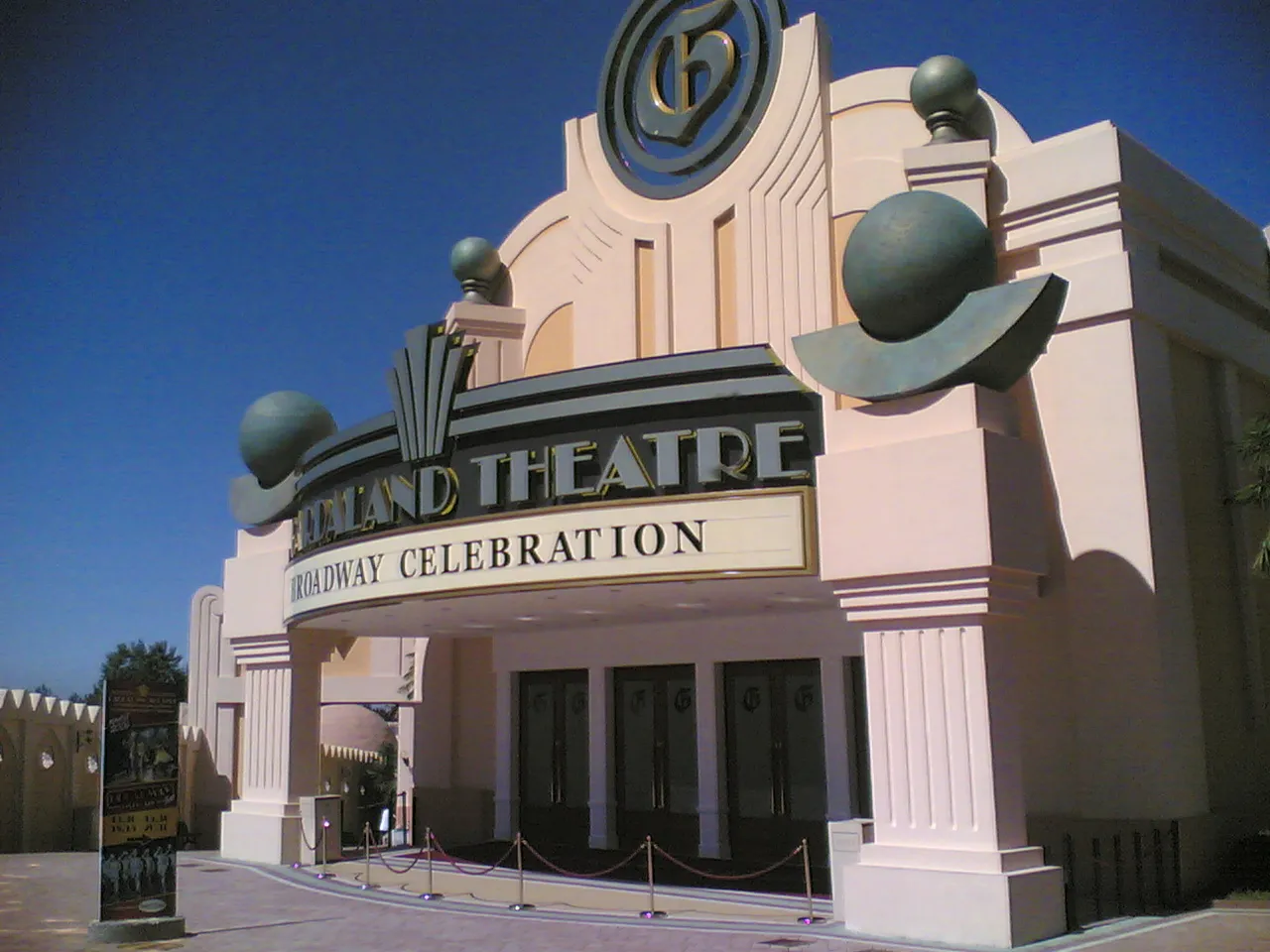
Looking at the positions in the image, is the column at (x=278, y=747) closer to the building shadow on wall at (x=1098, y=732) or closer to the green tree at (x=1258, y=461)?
the building shadow on wall at (x=1098, y=732)

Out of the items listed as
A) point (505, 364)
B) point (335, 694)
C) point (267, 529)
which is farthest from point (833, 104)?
point (335, 694)

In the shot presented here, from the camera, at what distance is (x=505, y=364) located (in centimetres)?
2453

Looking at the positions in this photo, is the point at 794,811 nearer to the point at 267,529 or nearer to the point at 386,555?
the point at 386,555

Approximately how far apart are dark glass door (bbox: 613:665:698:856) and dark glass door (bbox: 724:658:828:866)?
2.96 feet

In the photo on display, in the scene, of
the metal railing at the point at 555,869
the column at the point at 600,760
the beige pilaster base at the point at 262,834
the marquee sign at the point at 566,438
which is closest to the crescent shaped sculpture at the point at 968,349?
the marquee sign at the point at 566,438

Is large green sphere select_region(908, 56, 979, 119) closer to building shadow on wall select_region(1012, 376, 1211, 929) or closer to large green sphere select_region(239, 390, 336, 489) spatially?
building shadow on wall select_region(1012, 376, 1211, 929)

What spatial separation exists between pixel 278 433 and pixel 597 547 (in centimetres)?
1008

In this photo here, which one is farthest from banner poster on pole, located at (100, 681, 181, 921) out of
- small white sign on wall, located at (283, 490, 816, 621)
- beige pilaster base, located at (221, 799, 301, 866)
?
beige pilaster base, located at (221, 799, 301, 866)

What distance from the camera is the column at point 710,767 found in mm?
21266

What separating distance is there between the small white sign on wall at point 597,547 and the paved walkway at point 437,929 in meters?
4.29

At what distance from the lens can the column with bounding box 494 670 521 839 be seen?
24.7m

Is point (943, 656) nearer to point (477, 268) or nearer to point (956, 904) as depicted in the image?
point (956, 904)

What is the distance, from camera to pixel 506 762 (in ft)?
81.3

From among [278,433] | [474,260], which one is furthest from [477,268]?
[278,433]
